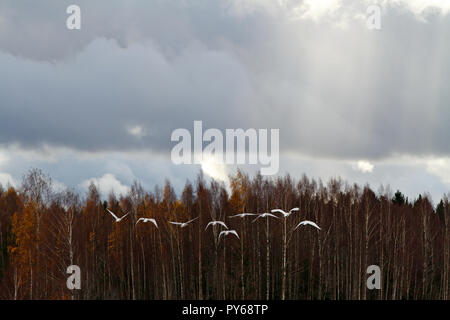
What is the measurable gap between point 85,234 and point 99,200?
264 inches

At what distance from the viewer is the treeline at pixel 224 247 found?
5253cm

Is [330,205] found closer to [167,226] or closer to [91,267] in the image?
[167,226]

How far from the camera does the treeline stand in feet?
172

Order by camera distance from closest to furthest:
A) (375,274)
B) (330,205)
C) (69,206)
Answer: (69,206), (375,274), (330,205)

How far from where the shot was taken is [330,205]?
225ft

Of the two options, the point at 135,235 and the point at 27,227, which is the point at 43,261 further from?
the point at 135,235

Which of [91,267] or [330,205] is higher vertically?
[330,205]

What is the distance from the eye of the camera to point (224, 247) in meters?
51.2

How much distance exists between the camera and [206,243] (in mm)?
57750

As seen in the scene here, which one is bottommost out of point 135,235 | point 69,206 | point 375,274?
point 375,274

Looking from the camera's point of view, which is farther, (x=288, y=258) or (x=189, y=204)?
(x=189, y=204)
